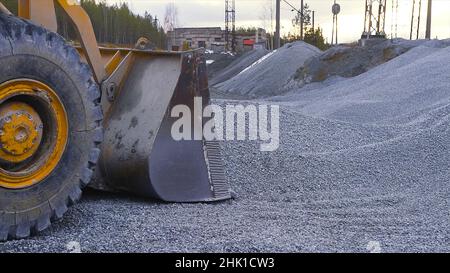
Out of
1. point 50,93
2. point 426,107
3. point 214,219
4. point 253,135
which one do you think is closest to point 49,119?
point 50,93

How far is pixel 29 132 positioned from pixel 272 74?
21.1m

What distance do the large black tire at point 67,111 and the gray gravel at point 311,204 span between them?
14 centimetres

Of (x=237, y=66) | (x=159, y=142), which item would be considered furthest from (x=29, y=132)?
(x=237, y=66)

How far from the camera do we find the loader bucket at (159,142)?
4488 millimetres

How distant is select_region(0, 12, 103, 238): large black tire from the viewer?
11.1 feet

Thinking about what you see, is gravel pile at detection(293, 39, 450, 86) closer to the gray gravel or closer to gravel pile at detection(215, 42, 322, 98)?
gravel pile at detection(215, 42, 322, 98)

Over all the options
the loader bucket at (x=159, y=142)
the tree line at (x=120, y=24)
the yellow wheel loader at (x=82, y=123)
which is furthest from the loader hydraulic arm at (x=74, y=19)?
the tree line at (x=120, y=24)

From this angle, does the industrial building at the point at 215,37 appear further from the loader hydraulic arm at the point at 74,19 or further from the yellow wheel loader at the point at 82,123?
the loader hydraulic arm at the point at 74,19

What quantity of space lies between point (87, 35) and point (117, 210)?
1186 mm

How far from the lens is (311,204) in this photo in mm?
4957

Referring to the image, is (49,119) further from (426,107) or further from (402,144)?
(426,107)

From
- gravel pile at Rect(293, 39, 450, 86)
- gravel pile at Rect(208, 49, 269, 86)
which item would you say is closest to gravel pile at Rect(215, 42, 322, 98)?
gravel pile at Rect(293, 39, 450, 86)

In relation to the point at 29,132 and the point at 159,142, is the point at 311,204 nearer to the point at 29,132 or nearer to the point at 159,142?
the point at 159,142

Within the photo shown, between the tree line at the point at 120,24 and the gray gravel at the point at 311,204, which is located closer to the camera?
the gray gravel at the point at 311,204
